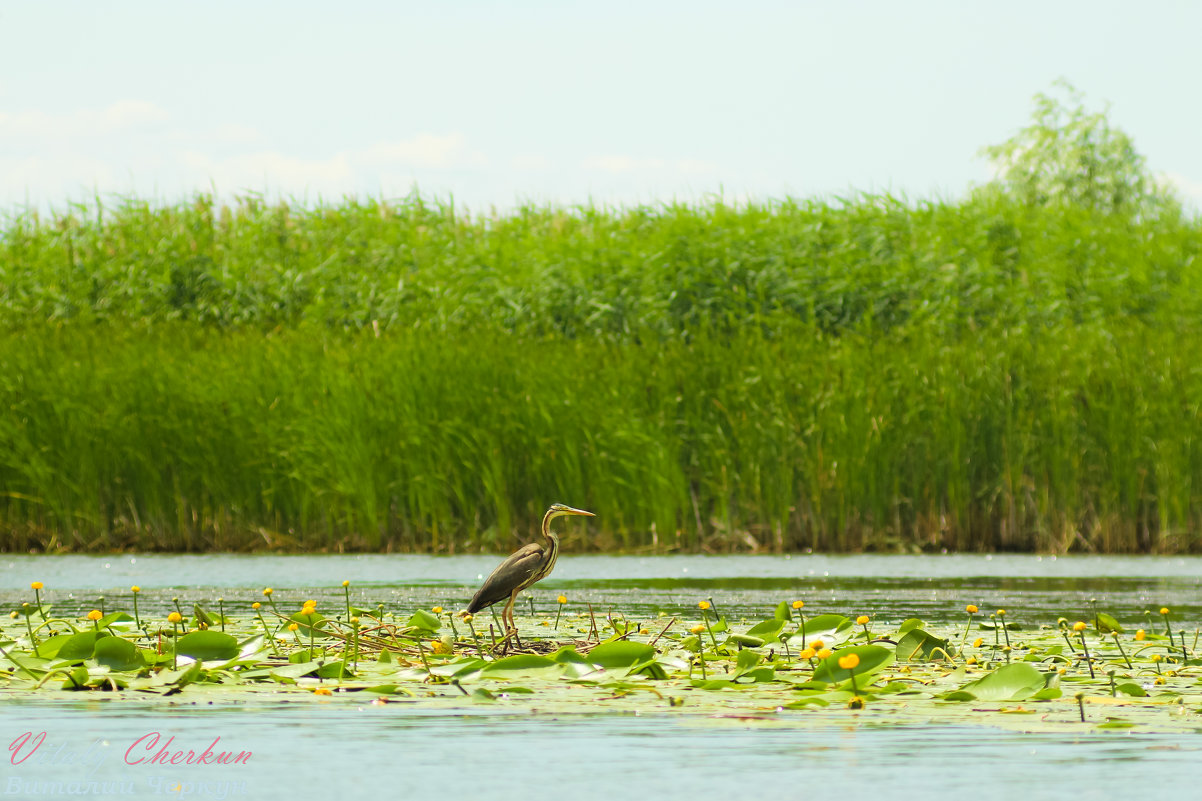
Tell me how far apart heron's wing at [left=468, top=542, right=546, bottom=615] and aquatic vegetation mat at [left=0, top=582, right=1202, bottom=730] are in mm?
160

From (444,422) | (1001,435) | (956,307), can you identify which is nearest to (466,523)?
(444,422)

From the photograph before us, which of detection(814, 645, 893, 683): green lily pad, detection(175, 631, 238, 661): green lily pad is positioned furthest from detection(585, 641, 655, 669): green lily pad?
detection(175, 631, 238, 661): green lily pad

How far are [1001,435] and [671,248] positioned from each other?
7129 mm

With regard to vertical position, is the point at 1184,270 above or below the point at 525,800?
above

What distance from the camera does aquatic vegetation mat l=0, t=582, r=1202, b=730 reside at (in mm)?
3941

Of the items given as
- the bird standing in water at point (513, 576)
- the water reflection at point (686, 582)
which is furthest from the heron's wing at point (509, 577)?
the water reflection at point (686, 582)

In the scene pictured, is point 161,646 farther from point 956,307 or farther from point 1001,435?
point 956,307

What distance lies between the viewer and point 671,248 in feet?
58.6

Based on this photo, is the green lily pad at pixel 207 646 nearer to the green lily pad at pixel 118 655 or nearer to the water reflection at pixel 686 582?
the green lily pad at pixel 118 655

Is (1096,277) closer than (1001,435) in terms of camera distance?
No

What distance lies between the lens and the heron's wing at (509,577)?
16.9ft

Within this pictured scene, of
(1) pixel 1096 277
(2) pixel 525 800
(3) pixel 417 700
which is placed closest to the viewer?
(2) pixel 525 800

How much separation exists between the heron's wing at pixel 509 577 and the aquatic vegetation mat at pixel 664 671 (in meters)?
0.16

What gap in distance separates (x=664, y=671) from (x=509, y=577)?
0.81 meters
